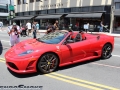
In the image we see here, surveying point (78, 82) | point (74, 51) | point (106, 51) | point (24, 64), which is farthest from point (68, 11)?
point (78, 82)

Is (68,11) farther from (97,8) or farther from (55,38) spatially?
(55,38)

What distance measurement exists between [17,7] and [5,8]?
2475 cm

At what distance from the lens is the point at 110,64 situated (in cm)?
682

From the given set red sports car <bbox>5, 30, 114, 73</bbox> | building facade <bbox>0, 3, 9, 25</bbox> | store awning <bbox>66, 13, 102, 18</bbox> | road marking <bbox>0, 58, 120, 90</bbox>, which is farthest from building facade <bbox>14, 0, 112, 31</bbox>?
building facade <bbox>0, 3, 9, 25</bbox>

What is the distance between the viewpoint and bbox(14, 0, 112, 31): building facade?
27875 millimetres

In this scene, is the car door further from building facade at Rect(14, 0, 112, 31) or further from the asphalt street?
building facade at Rect(14, 0, 112, 31)

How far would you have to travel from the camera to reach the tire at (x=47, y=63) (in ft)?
17.9

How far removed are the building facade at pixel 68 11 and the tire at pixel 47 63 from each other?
22.2 meters

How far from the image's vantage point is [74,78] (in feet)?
17.3

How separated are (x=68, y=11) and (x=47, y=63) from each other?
28167 millimetres

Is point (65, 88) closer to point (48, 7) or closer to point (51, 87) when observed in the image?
point (51, 87)

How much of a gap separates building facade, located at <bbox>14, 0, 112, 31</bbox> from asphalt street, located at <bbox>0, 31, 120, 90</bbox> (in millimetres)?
21539

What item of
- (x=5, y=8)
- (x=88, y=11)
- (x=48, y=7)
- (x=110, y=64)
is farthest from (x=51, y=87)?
(x=5, y=8)

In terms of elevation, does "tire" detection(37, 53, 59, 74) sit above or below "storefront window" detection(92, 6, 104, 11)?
below
